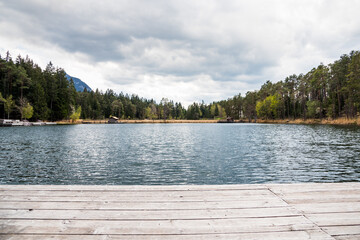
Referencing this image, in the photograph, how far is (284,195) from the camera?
3.74 metres

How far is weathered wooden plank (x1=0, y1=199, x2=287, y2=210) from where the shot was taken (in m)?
3.25

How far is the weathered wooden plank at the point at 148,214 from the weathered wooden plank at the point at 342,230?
1.43 ft

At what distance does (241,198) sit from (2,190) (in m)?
4.30

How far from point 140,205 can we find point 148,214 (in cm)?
36

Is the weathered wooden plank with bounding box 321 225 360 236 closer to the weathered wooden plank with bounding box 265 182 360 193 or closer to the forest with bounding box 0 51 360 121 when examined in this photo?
the weathered wooden plank with bounding box 265 182 360 193

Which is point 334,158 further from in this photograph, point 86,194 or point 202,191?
point 86,194

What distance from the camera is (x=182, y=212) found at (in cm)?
306

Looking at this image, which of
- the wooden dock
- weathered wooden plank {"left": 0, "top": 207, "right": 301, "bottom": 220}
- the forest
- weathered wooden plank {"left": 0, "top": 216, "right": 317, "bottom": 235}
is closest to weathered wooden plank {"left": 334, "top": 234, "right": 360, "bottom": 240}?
the wooden dock

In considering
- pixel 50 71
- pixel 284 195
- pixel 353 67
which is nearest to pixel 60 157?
pixel 284 195

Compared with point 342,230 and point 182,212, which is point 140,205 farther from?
point 342,230

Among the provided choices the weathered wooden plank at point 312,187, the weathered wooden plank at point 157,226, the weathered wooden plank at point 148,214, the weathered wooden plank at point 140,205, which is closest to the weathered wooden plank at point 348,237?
the weathered wooden plank at point 157,226

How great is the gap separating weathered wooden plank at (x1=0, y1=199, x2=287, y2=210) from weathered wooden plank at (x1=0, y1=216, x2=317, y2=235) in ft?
1.40

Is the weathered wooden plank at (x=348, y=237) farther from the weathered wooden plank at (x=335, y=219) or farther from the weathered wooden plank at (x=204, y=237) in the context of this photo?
the weathered wooden plank at (x=335, y=219)

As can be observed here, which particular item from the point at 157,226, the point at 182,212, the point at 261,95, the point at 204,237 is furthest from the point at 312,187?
the point at 261,95
